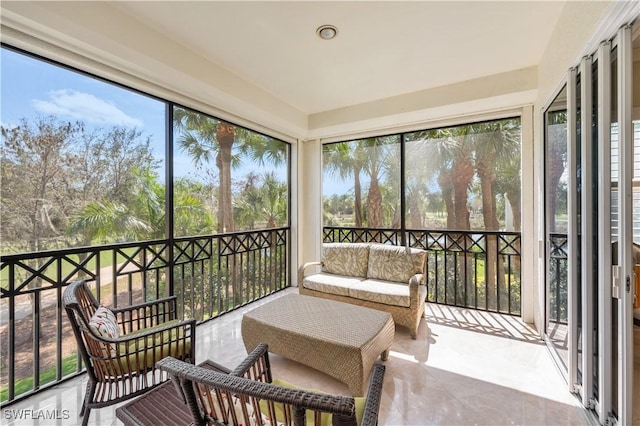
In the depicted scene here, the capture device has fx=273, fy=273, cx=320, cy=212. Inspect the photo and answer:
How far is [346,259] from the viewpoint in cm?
351

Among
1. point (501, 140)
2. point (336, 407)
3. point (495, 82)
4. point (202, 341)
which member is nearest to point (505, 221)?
point (501, 140)

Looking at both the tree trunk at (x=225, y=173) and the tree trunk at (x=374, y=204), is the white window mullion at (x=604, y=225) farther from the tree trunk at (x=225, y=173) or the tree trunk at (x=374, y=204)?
the tree trunk at (x=225, y=173)

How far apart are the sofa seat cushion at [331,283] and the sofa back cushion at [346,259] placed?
0.40ft

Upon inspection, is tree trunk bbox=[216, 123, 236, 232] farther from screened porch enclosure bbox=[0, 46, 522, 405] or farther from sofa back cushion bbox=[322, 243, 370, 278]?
sofa back cushion bbox=[322, 243, 370, 278]

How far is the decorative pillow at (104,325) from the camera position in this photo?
4.91ft

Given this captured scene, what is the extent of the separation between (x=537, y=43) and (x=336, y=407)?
3.16 m

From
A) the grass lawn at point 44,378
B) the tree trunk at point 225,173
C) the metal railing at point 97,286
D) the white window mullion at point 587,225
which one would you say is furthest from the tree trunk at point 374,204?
the grass lawn at point 44,378

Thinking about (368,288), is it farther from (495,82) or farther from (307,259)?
(495,82)

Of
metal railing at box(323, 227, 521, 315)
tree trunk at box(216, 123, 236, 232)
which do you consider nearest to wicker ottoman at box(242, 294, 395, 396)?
tree trunk at box(216, 123, 236, 232)

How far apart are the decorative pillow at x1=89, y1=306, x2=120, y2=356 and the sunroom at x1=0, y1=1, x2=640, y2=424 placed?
21.9 inches

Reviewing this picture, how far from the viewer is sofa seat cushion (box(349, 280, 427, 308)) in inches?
105

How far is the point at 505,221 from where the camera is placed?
319 cm

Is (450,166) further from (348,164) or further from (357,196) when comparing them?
(348,164)

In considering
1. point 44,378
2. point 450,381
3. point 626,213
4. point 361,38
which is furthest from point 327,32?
point 44,378
